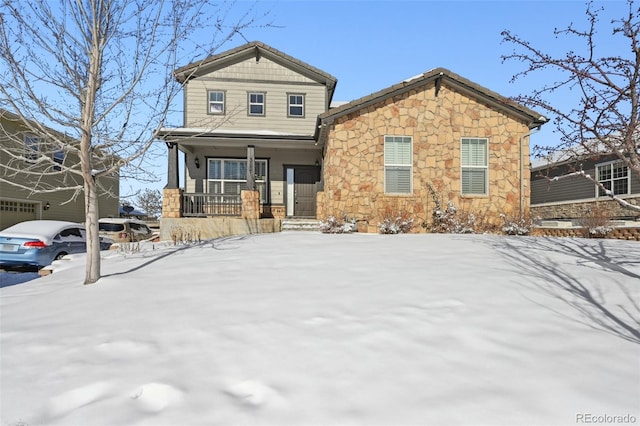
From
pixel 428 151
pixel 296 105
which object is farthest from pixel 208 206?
pixel 428 151

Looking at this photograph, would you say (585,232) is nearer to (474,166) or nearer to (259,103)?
(474,166)

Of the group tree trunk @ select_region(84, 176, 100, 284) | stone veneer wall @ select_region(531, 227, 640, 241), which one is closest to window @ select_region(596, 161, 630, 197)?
stone veneer wall @ select_region(531, 227, 640, 241)

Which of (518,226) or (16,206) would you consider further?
(16,206)

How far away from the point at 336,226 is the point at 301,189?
533 centimetres

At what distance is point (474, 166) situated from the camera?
11898 mm

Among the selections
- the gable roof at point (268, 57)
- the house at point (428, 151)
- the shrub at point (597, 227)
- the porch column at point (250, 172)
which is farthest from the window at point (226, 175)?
the shrub at point (597, 227)

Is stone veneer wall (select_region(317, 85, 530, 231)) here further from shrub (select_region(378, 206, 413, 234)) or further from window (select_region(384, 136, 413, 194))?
shrub (select_region(378, 206, 413, 234))

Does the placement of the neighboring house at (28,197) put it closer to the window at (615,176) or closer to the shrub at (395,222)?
the shrub at (395,222)

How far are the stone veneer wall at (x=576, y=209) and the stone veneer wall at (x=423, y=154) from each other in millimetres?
5934

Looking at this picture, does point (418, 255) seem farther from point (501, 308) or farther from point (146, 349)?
point (146, 349)

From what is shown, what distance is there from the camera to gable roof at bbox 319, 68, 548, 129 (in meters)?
11.5

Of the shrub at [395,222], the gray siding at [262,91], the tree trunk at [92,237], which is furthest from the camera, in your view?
the gray siding at [262,91]

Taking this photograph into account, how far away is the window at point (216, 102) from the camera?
15438 mm

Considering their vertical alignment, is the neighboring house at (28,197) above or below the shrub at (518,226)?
above
